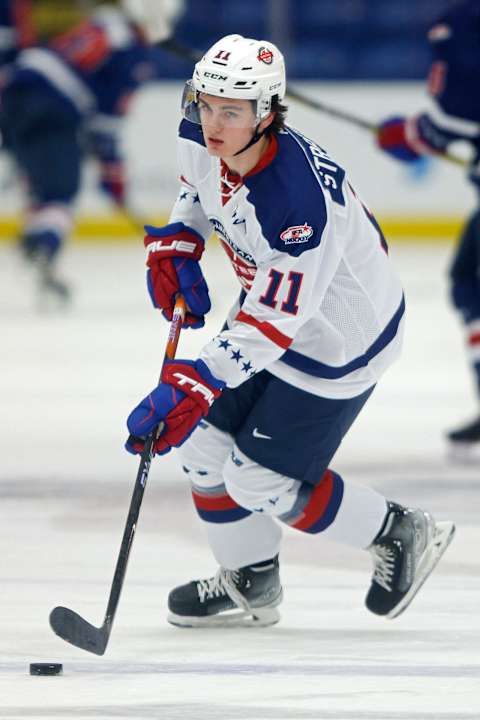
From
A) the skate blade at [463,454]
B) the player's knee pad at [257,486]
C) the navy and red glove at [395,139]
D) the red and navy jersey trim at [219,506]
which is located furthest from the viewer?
the navy and red glove at [395,139]

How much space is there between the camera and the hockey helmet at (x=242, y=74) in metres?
2.61

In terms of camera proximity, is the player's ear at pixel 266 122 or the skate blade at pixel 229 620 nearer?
the player's ear at pixel 266 122

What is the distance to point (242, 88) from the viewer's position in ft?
8.55

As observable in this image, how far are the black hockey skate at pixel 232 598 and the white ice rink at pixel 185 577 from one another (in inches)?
1.4

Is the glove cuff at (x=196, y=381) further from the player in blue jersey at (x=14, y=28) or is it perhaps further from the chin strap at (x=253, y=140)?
the player in blue jersey at (x=14, y=28)

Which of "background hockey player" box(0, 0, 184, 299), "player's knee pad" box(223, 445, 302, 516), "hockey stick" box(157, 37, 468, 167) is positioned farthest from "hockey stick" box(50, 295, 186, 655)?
"background hockey player" box(0, 0, 184, 299)

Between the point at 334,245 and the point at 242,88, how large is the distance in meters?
0.29

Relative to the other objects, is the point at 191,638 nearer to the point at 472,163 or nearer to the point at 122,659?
the point at 122,659

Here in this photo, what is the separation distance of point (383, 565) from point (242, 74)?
89cm

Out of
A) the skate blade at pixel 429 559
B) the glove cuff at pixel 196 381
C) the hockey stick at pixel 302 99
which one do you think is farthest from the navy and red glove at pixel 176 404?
the hockey stick at pixel 302 99

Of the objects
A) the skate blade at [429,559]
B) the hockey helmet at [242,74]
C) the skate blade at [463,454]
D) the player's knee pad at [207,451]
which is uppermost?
the hockey helmet at [242,74]

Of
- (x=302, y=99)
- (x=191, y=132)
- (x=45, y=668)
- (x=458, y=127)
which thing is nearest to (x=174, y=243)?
(x=191, y=132)

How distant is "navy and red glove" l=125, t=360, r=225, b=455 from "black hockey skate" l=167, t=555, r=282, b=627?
0.42m

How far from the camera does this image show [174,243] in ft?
9.71
